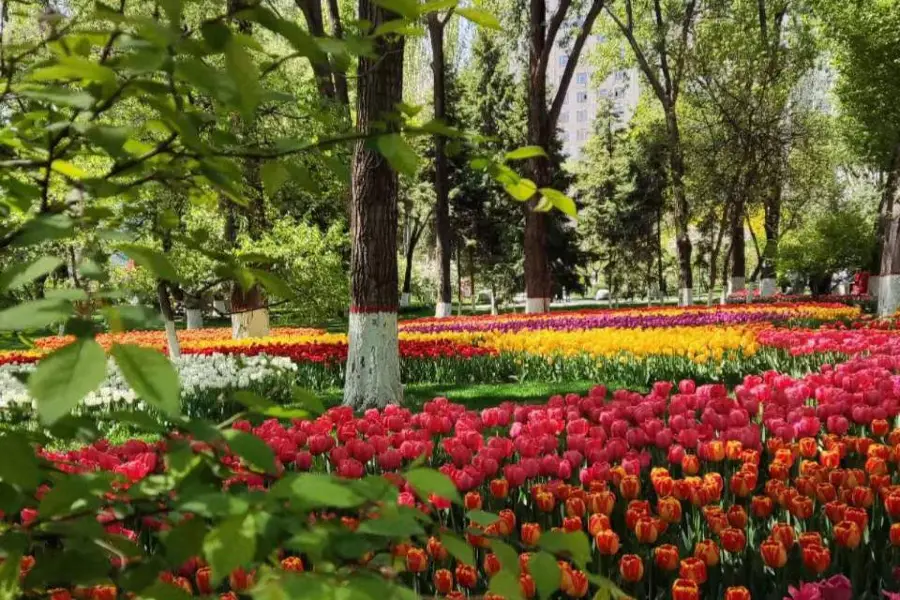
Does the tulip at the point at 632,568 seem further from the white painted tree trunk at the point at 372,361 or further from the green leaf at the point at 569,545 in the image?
the white painted tree trunk at the point at 372,361

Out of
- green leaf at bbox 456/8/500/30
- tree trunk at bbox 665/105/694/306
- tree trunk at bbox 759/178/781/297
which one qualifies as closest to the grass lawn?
green leaf at bbox 456/8/500/30

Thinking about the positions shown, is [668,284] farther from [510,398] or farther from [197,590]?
[197,590]

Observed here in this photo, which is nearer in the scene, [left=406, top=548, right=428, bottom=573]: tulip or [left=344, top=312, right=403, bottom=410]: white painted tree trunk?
[left=406, top=548, right=428, bottom=573]: tulip

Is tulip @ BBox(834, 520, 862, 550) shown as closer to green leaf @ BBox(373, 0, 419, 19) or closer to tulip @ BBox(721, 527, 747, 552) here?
tulip @ BBox(721, 527, 747, 552)

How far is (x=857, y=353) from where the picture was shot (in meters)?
7.00

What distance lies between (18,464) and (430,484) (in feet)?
1.50

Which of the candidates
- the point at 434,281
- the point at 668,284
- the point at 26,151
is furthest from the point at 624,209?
the point at 26,151

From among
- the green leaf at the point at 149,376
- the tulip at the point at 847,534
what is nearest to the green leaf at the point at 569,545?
the green leaf at the point at 149,376

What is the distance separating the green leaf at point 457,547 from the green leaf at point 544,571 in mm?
74

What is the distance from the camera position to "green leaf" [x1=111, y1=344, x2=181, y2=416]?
29.7 inches

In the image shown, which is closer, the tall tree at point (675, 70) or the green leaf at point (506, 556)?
the green leaf at point (506, 556)

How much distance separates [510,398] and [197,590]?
586 centimetres

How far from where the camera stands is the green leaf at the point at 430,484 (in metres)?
0.89

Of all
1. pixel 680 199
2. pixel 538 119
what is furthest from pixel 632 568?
pixel 680 199
